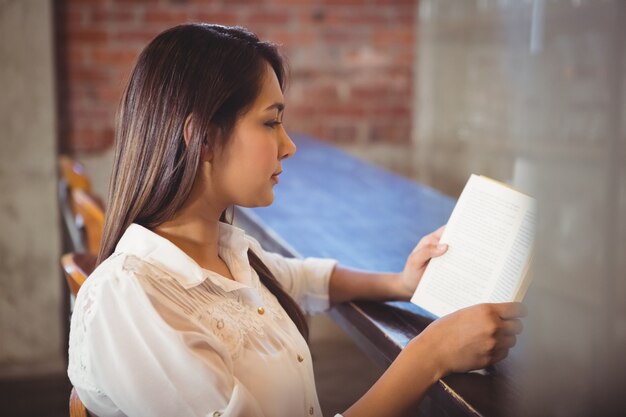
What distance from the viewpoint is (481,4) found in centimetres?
372

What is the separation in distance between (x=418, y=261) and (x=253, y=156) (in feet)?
1.12

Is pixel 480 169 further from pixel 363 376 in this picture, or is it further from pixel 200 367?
pixel 200 367

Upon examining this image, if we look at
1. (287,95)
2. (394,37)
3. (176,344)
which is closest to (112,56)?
(287,95)

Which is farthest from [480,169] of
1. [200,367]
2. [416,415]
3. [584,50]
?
[584,50]

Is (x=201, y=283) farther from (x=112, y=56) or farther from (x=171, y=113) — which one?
(x=112, y=56)

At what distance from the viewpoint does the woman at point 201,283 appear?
0.85 metres

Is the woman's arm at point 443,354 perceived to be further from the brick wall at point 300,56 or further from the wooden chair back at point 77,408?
the brick wall at point 300,56

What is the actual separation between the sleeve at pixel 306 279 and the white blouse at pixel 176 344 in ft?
0.81

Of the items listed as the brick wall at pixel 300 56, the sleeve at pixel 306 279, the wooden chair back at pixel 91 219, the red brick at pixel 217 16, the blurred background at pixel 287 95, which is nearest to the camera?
the sleeve at pixel 306 279

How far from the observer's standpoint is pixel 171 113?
973 millimetres

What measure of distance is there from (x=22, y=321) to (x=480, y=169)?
7.67ft

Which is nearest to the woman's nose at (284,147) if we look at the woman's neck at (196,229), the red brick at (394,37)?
the woman's neck at (196,229)

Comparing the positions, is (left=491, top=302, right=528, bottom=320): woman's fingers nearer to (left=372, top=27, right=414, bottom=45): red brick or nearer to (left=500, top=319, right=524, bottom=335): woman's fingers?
(left=500, top=319, right=524, bottom=335): woman's fingers

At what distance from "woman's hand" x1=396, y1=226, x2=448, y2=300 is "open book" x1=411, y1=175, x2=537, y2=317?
2cm
